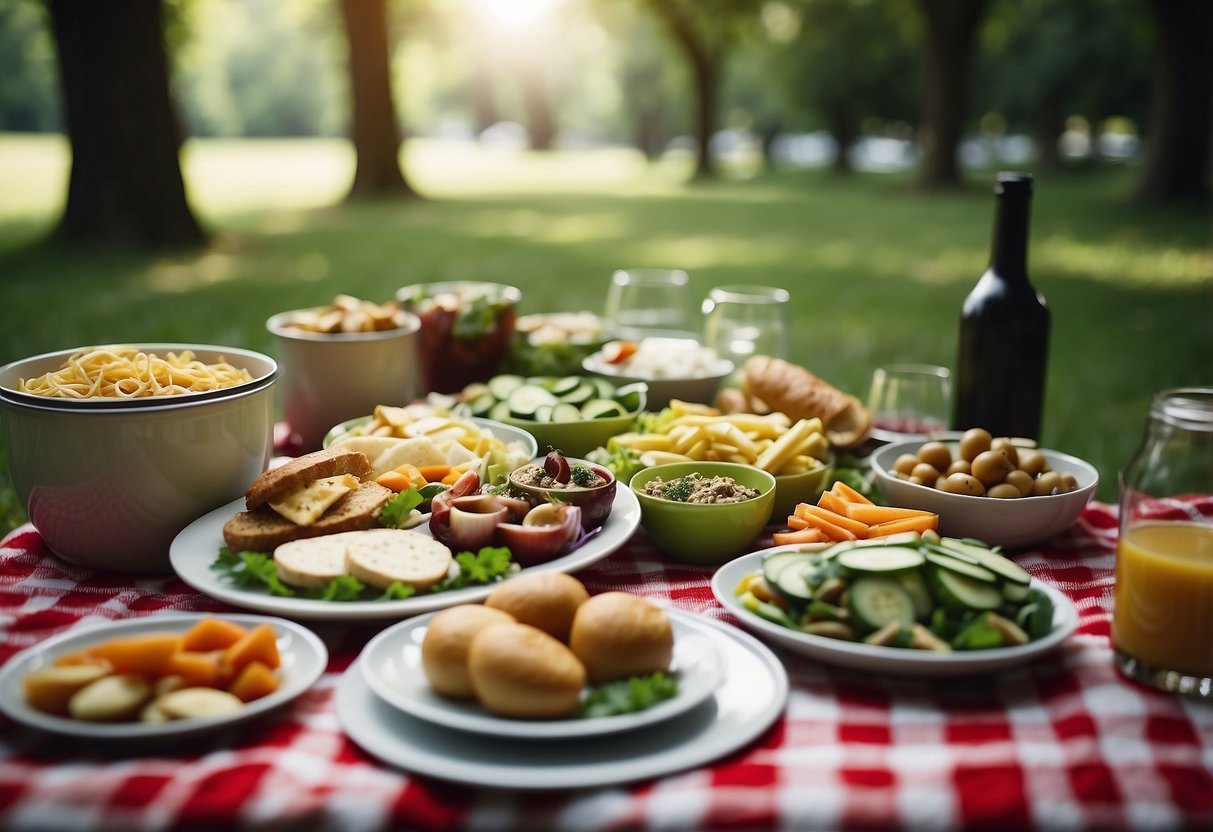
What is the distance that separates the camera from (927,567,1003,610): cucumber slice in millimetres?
1672

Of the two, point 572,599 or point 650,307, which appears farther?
point 650,307

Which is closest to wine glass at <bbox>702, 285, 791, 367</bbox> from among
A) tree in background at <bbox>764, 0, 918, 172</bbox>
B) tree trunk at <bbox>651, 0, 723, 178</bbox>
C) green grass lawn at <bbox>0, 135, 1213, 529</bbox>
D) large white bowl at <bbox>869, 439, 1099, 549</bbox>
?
large white bowl at <bbox>869, 439, 1099, 549</bbox>

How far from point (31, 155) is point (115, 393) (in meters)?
33.5

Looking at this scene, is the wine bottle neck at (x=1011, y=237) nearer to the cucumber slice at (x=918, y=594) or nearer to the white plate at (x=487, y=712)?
the cucumber slice at (x=918, y=594)


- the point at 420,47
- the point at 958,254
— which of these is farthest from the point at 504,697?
the point at 420,47

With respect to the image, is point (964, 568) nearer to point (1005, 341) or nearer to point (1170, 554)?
point (1170, 554)

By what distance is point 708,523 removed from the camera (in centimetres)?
213

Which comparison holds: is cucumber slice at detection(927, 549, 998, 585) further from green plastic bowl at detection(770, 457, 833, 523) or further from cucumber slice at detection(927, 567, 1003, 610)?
green plastic bowl at detection(770, 457, 833, 523)

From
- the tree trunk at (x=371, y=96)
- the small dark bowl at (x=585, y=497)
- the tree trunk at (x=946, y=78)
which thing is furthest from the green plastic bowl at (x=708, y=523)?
the tree trunk at (x=946, y=78)

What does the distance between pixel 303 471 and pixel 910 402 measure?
65.5 inches

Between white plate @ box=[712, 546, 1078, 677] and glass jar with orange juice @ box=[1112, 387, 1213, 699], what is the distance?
0.11 metres

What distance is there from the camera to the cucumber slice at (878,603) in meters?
1.66

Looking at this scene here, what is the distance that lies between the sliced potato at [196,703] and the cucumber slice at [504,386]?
1457 mm

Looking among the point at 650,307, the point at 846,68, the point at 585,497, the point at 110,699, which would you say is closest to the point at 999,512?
the point at 585,497
